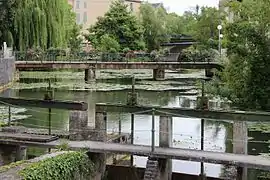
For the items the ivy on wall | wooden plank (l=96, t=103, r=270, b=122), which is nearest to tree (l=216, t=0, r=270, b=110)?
wooden plank (l=96, t=103, r=270, b=122)

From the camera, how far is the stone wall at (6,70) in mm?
40344

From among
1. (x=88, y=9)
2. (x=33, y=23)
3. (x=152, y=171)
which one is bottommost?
(x=152, y=171)

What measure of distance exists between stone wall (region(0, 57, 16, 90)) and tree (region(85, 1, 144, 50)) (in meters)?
24.6

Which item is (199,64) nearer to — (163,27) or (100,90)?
(100,90)

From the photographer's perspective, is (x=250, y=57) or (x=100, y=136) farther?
(x=250, y=57)

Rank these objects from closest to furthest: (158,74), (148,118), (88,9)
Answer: (148,118) < (158,74) < (88,9)

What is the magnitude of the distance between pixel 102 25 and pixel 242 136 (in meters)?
57.8

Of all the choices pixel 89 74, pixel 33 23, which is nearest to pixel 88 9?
pixel 33 23

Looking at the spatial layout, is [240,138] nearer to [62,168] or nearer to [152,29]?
[62,168]

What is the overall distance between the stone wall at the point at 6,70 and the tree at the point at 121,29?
80.9ft

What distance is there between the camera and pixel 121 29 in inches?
2714

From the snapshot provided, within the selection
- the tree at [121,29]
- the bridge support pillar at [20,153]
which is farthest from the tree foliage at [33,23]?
the bridge support pillar at [20,153]

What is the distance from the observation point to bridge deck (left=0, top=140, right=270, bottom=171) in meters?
13.0

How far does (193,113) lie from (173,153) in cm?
173
